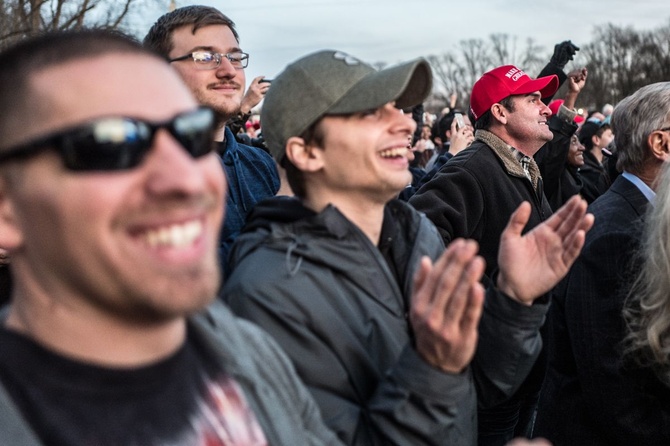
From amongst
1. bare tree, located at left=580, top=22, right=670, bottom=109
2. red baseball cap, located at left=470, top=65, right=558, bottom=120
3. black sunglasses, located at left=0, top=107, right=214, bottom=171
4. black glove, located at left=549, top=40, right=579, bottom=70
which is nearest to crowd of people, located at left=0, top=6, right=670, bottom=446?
black sunglasses, located at left=0, top=107, right=214, bottom=171

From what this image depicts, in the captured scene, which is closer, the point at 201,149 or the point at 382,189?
the point at 201,149

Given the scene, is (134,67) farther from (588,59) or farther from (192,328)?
(588,59)

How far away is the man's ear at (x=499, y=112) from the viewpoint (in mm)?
4895

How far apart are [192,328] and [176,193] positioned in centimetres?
37

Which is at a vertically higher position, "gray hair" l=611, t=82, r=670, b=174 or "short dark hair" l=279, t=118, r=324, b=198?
"short dark hair" l=279, t=118, r=324, b=198

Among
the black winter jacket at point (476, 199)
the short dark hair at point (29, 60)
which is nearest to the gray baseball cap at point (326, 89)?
the short dark hair at point (29, 60)

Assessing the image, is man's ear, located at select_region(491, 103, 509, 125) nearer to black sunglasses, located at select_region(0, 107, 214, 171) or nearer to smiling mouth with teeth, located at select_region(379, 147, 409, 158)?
smiling mouth with teeth, located at select_region(379, 147, 409, 158)

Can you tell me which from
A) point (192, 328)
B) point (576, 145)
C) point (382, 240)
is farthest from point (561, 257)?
point (576, 145)

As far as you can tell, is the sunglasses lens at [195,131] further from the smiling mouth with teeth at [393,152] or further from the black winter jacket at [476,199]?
the black winter jacket at [476,199]

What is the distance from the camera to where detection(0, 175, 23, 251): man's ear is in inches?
57.1

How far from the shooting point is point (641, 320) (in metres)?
2.79

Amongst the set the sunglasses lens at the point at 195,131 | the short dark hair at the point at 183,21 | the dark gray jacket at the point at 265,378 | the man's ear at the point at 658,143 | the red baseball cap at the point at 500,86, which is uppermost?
the sunglasses lens at the point at 195,131

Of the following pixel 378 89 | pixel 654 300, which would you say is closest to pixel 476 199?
pixel 654 300

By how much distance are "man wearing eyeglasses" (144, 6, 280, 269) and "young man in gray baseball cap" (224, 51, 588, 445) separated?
82 centimetres
